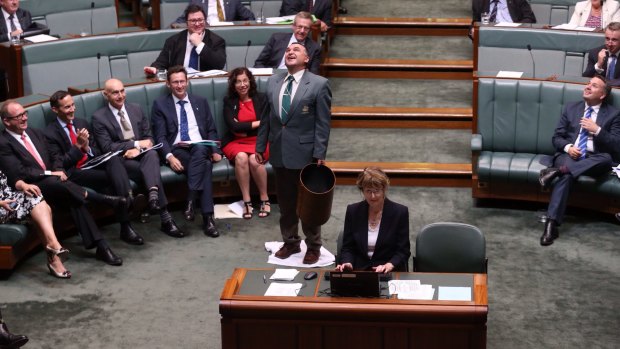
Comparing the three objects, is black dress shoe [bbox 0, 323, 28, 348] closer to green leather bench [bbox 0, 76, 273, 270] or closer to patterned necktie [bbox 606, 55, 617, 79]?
green leather bench [bbox 0, 76, 273, 270]

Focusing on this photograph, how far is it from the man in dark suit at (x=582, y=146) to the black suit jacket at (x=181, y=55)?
2670 mm

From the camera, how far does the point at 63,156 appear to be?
22.0ft

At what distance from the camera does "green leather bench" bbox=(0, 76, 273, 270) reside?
678 centimetres

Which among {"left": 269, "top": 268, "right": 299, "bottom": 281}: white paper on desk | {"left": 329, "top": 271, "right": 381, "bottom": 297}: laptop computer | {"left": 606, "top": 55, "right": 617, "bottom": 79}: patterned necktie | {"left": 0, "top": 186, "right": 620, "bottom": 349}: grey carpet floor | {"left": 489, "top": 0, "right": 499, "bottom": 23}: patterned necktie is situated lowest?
{"left": 0, "top": 186, "right": 620, "bottom": 349}: grey carpet floor

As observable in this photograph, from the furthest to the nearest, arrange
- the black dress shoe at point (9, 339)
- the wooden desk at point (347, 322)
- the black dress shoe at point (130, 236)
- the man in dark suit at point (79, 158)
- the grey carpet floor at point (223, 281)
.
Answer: the black dress shoe at point (130, 236), the man in dark suit at point (79, 158), the grey carpet floor at point (223, 281), the black dress shoe at point (9, 339), the wooden desk at point (347, 322)

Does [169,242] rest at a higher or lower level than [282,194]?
lower

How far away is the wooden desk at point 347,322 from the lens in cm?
456

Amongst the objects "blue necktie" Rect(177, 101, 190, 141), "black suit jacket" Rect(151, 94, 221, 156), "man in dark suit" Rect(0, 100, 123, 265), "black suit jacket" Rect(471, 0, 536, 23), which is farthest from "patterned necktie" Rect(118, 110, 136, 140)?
"black suit jacket" Rect(471, 0, 536, 23)

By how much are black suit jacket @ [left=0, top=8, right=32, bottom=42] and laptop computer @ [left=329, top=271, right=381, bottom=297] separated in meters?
5.00

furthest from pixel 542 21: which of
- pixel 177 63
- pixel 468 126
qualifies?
pixel 177 63

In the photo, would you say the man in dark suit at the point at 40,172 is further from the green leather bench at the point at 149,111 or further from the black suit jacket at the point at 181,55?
the black suit jacket at the point at 181,55

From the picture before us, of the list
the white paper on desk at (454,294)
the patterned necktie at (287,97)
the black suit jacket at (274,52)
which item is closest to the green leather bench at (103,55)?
the black suit jacket at (274,52)

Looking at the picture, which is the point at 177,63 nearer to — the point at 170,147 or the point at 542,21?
the point at 170,147

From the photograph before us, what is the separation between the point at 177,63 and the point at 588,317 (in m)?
3.84
